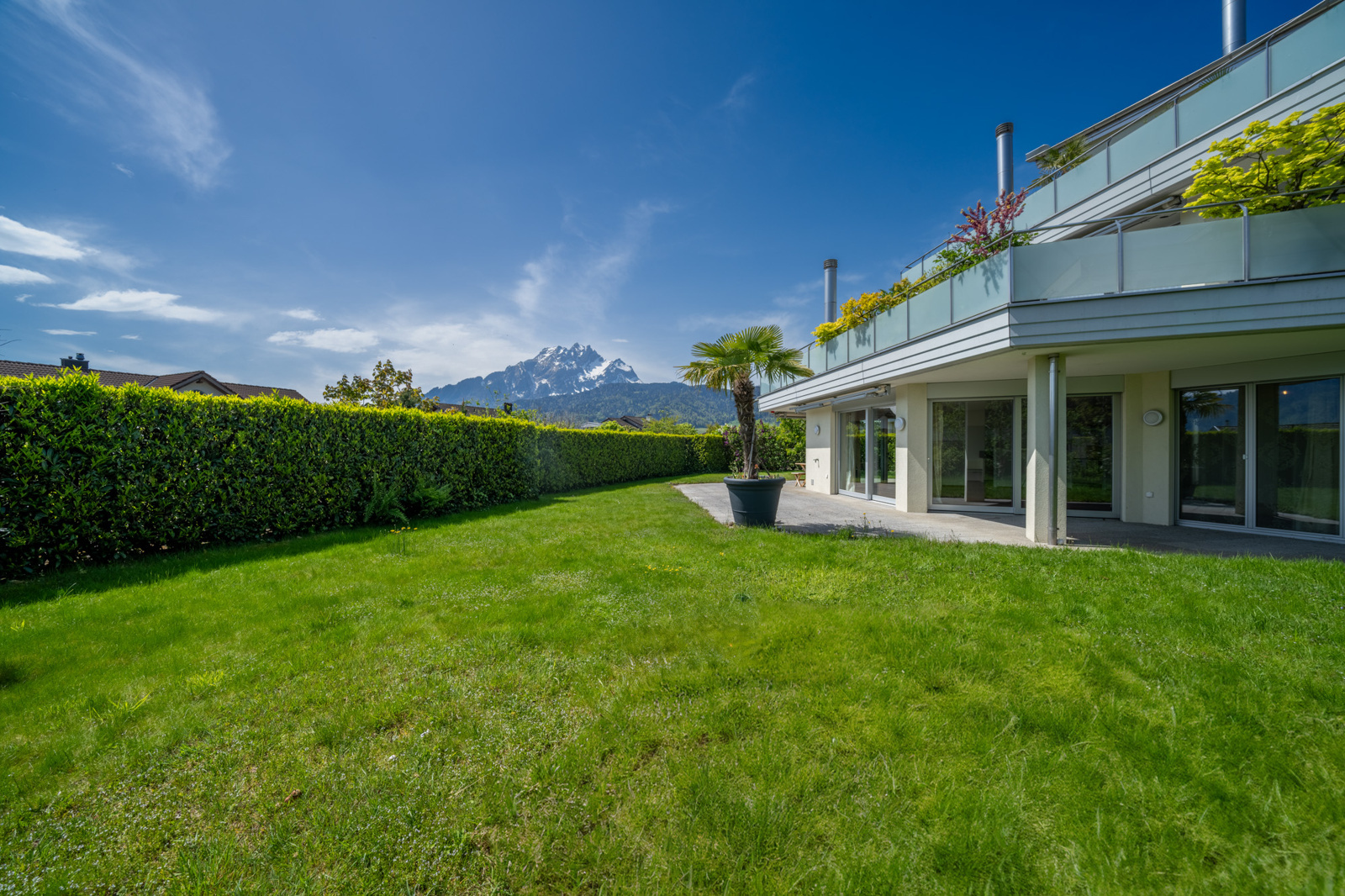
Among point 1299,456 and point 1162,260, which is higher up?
point 1162,260

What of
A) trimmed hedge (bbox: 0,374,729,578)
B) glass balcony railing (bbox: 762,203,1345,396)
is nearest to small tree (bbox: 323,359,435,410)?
trimmed hedge (bbox: 0,374,729,578)

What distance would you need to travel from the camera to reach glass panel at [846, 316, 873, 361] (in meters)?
11.6

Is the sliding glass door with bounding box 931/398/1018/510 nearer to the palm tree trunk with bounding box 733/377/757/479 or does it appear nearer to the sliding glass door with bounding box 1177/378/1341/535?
the sliding glass door with bounding box 1177/378/1341/535

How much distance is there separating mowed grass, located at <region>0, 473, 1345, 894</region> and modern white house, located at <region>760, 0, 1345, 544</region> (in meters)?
3.72

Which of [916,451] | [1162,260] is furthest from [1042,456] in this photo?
[916,451]

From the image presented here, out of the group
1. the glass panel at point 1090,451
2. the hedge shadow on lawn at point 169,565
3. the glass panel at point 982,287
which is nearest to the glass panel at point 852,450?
the glass panel at point 1090,451

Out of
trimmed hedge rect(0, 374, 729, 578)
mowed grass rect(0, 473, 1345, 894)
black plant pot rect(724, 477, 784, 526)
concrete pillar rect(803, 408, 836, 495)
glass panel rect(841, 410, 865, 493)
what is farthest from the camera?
concrete pillar rect(803, 408, 836, 495)

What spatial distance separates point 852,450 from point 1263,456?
8.42 m

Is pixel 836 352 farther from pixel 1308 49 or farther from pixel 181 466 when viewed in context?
pixel 181 466

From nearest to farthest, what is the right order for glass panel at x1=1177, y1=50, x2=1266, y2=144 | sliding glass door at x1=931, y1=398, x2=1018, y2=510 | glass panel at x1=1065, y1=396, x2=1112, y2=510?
glass panel at x1=1177, y1=50, x2=1266, y2=144 < glass panel at x1=1065, y1=396, x2=1112, y2=510 < sliding glass door at x1=931, y1=398, x2=1018, y2=510

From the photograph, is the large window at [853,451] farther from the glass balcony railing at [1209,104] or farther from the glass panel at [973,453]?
the glass balcony railing at [1209,104]

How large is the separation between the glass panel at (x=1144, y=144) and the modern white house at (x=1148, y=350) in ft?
0.13

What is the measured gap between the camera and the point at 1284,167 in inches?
268

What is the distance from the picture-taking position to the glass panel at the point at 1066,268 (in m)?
6.94
